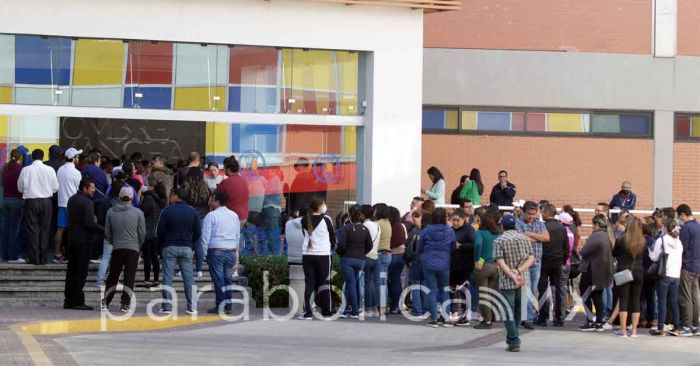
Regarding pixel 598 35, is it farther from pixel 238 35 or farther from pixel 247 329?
pixel 247 329

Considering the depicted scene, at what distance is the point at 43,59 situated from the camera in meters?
24.1

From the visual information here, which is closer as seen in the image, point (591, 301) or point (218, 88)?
point (591, 301)

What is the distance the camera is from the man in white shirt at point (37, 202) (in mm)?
22125

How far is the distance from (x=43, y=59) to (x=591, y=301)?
10.1 metres

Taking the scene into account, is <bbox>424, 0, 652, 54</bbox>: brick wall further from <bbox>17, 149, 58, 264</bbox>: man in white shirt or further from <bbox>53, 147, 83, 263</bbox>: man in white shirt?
<bbox>17, 149, 58, 264</bbox>: man in white shirt

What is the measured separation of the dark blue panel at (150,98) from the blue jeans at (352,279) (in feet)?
17.2

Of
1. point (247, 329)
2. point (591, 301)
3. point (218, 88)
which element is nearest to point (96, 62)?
point (218, 88)

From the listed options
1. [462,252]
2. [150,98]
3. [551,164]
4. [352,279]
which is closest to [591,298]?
[462,252]

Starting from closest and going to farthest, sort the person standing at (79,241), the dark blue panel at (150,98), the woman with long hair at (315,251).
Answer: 1. the person standing at (79,241)
2. the woman with long hair at (315,251)
3. the dark blue panel at (150,98)

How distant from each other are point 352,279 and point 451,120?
378 inches

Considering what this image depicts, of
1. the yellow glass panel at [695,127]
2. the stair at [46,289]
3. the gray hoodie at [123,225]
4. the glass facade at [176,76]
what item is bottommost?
the stair at [46,289]

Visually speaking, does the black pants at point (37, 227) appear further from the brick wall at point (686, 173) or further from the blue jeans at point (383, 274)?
the brick wall at point (686, 173)

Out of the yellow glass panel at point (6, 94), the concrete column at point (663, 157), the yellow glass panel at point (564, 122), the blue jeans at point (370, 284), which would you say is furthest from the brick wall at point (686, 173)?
the yellow glass panel at point (6, 94)

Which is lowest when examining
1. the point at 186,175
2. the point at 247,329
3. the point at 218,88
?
the point at 247,329
